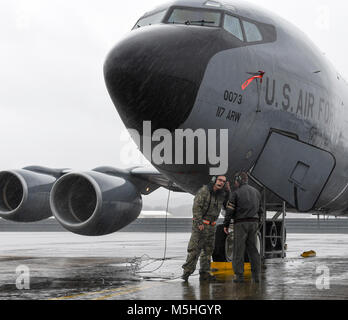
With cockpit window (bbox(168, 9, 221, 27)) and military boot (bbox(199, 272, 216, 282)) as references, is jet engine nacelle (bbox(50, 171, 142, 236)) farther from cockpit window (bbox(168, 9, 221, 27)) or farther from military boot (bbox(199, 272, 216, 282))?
cockpit window (bbox(168, 9, 221, 27))

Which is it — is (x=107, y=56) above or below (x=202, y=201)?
above

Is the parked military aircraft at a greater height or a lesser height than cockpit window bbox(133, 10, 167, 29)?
lesser

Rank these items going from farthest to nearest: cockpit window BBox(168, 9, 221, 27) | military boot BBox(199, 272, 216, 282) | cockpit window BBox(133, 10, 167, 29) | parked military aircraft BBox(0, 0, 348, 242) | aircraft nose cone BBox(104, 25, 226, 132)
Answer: cockpit window BBox(133, 10, 167, 29) < cockpit window BBox(168, 9, 221, 27) < military boot BBox(199, 272, 216, 282) < parked military aircraft BBox(0, 0, 348, 242) < aircraft nose cone BBox(104, 25, 226, 132)

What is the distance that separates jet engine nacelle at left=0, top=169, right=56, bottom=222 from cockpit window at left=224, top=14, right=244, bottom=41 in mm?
6203

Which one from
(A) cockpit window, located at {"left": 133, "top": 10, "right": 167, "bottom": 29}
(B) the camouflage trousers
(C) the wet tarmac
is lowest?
(C) the wet tarmac

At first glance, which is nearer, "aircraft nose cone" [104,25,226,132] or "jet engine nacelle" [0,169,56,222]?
"aircraft nose cone" [104,25,226,132]

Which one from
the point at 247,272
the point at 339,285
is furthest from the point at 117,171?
the point at 339,285

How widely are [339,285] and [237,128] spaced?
2.47 m

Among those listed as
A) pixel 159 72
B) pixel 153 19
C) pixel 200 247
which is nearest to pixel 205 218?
pixel 200 247

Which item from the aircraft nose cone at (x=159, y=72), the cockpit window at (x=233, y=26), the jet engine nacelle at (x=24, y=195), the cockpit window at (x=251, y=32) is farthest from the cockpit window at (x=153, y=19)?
the jet engine nacelle at (x=24, y=195)

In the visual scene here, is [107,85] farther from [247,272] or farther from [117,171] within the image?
[117,171]

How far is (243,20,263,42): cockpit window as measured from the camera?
8.48 m

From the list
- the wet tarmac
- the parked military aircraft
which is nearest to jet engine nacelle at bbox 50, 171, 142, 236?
the parked military aircraft
